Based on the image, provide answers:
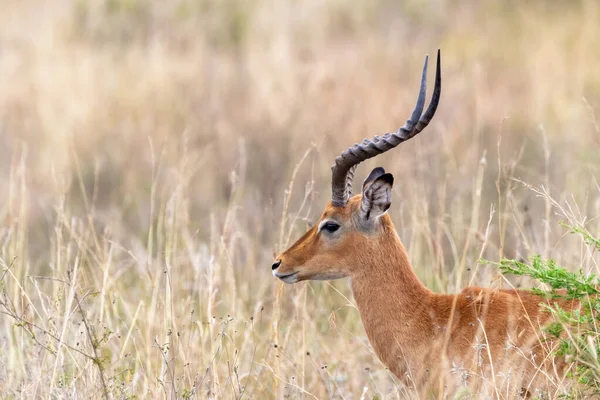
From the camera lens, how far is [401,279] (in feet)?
17.6

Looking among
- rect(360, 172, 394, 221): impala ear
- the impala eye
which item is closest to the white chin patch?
the impala eye

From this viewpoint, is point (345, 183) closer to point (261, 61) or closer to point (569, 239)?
point (569, 239)

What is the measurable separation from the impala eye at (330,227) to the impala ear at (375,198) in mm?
164

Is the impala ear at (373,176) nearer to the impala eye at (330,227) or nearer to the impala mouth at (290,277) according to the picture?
the impala eye at (330,227)

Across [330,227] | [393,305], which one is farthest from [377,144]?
[393,305]

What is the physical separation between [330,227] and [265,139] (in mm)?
6474

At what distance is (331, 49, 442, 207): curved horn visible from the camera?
193 inches

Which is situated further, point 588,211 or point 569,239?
point 588,211

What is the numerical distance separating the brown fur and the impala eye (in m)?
0.03

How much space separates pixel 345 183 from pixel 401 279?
640mm

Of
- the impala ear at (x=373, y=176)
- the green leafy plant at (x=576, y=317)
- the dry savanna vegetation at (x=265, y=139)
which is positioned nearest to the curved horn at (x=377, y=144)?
the impala ear at (x=373, y=176)

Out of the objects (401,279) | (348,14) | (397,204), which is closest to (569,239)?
(397,204)

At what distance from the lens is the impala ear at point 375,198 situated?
5391 mm

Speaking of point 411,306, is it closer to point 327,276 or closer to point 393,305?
point 393,305
